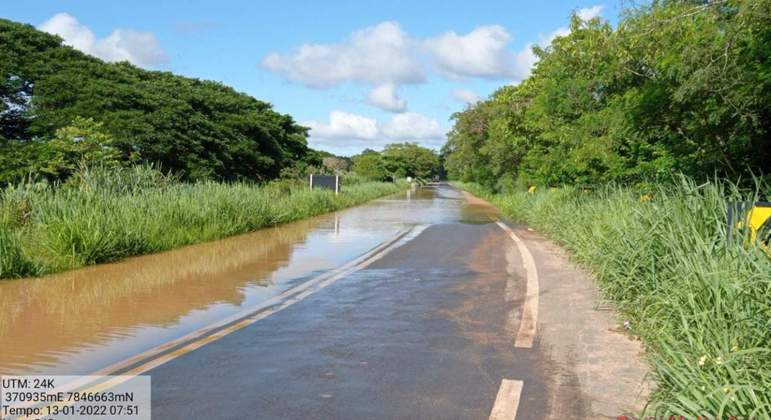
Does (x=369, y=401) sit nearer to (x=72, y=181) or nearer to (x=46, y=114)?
(x=72, y=181)

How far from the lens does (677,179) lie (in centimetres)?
1348

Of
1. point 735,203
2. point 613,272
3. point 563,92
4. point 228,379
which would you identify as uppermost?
point 563,92

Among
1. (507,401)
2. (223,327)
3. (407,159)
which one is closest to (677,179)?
(223,327)

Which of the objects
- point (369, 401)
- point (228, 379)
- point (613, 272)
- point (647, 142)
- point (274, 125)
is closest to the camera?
point (369, 401)

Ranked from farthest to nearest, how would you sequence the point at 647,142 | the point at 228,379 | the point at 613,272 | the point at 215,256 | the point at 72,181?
the point at 72,181, the point at 647,142, the point at 215,256, the point at 613,272, the point at 228,379

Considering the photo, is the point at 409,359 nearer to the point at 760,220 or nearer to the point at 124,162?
the point at 760,220

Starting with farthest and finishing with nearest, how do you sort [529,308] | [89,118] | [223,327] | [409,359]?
[89,118] → [529,308] → [223,327] → [409,359]

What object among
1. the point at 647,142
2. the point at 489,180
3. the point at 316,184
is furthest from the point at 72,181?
the point at 489,180

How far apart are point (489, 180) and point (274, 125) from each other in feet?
55.0

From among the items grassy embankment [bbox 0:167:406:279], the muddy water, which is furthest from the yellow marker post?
grassy embankment [bbox 0:167:406:279]

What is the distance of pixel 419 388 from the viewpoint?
5.41m

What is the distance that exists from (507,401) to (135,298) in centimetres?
584

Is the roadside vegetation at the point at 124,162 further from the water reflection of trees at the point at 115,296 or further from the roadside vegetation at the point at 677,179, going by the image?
the roadside vegetation at the point at 677,179

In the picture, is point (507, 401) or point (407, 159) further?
point (407, 159)
